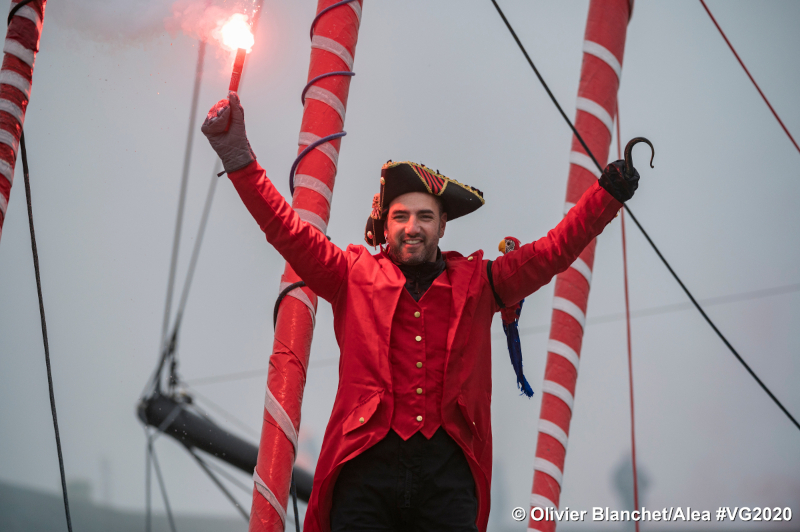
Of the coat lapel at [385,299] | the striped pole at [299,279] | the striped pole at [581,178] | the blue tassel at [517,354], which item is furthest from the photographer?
the striped pole at [581,178]

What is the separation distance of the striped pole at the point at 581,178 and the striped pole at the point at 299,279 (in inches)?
63.6

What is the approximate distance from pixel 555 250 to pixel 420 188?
454mm

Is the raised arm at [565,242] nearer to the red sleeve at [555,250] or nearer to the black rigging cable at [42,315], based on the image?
the red sleeve at [555,250]

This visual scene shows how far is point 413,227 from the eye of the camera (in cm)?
223

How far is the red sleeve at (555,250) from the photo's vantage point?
7.02 feet

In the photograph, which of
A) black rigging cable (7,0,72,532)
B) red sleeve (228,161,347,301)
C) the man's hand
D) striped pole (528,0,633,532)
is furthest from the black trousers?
striped pole (528,0,633,532)

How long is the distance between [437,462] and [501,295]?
0.58 m

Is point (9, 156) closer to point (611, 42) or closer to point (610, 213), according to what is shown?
point (610, 213)

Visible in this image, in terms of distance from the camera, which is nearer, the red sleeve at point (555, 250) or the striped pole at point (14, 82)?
the red sleeve at point (555, 250)

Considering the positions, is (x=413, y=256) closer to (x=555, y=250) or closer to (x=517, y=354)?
(x=555, y=250)

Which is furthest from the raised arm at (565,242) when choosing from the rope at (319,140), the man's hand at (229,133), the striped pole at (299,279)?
the rope at (319,140)

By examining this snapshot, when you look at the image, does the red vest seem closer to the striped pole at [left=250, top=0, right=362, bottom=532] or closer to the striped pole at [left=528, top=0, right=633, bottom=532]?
the striped pole at [left=250, top=0, right=362, bottom=532]

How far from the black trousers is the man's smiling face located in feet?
1.77

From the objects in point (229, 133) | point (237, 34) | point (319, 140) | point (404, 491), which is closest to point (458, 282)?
point (404, 491)
